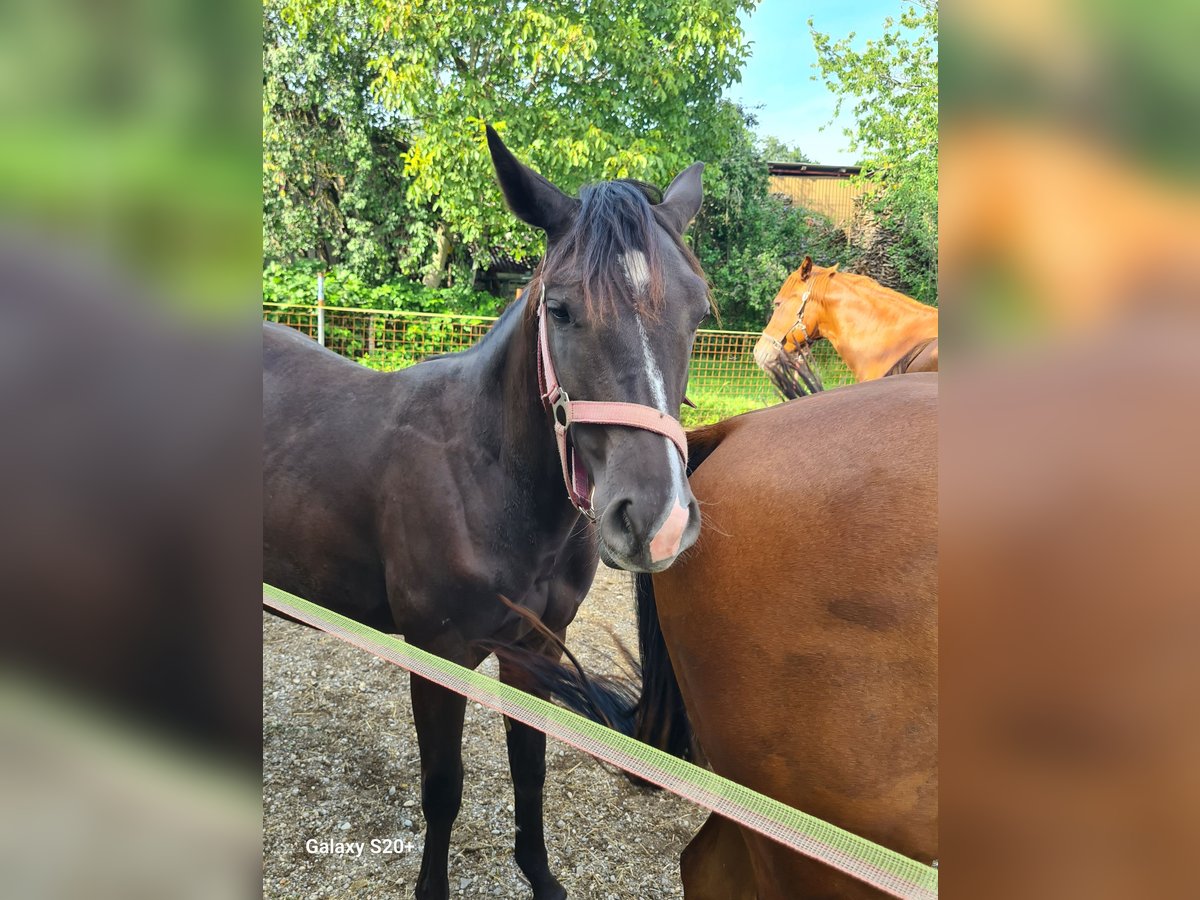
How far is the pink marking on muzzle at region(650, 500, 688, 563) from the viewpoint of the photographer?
1087 millimetres

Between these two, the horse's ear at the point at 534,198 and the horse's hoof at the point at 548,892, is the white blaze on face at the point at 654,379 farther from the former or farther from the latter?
the horse's hoof at the point at 548,892

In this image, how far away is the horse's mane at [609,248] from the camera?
1292 mm

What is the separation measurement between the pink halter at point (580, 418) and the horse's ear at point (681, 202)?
14.6 inches

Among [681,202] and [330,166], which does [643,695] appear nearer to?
[681,202]

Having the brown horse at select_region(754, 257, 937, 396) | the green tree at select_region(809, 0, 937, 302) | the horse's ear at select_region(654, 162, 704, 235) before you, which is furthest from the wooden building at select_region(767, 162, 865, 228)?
the horse's ear at select_region(654, 162, 704, 235)

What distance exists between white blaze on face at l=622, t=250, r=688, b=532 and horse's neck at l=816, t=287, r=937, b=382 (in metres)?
3.71

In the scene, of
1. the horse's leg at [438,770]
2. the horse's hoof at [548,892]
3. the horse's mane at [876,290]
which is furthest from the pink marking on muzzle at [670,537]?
the horse's mane at [876,290]

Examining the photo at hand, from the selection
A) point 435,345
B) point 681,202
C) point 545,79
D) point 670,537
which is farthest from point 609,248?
point 435,345

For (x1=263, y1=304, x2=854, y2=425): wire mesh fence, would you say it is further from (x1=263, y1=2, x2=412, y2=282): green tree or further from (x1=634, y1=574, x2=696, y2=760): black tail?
(x1=634, y1=574, x2=696, y2=760): black tail

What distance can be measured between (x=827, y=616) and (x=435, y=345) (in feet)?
21.9

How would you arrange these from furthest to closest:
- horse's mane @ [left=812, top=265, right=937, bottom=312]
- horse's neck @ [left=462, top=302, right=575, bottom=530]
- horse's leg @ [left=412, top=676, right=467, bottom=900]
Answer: horse's mane @ [left=812, top=265, right=937, bottom=312]
horse's leg @ [left=412, top=676, right=467, bottom=900]
horse's neck @ [left=462, top=302, right=575, bottom=530]

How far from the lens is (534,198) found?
1.52 m
